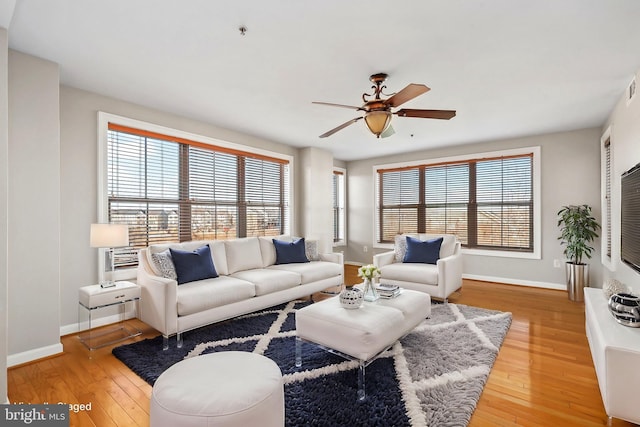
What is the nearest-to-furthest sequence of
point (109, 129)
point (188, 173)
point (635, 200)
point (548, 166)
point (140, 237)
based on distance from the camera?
point (635, 200) → point (109, 129) → point (140, 237) → point (188, 173) → point (548, 166)

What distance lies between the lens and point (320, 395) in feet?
6.96

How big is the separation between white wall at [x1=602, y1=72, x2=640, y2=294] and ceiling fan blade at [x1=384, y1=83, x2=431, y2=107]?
6.93 ft

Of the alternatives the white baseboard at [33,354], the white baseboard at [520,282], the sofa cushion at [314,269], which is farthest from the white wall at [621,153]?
the white baseboard at [33,354]

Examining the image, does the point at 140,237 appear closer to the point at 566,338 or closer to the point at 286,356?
the point at 286,356

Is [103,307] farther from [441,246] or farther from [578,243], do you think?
[578,243]

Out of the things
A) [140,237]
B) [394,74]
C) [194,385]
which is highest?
[394,74]

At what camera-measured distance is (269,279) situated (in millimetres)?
3703

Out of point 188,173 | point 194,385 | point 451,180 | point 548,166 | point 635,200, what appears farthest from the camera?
point 451,180

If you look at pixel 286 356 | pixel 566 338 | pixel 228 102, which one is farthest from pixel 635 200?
pixel 228 102

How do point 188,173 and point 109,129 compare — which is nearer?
point 109,129

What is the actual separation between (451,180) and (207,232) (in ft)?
14.6

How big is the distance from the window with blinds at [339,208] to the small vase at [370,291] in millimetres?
4327

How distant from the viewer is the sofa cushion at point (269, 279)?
142 inches

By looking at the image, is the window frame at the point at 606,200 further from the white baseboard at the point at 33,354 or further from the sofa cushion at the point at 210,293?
the white baseboard at the point at 33,354
